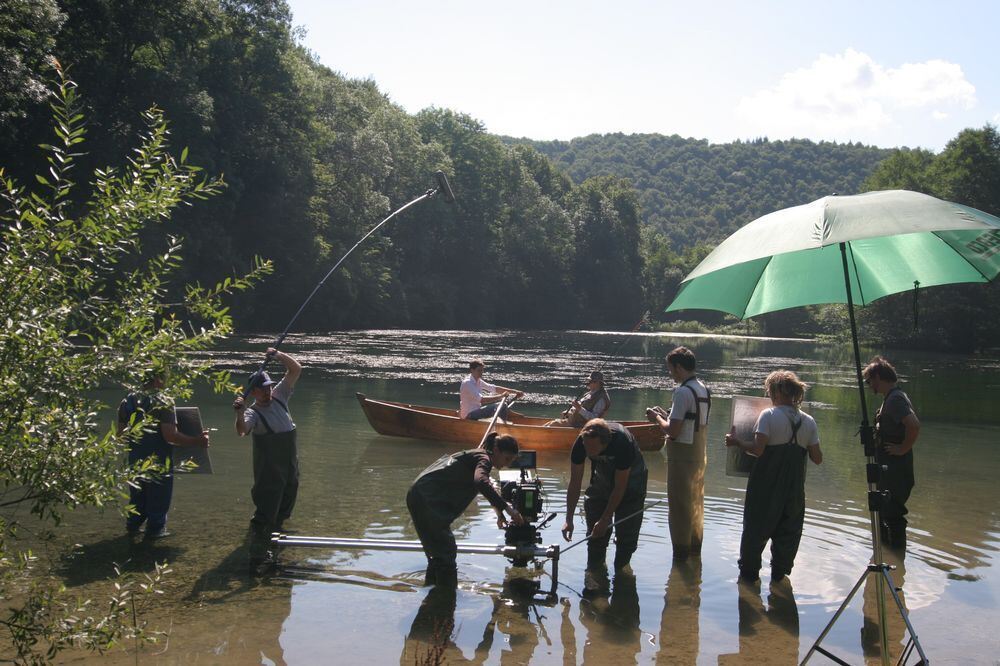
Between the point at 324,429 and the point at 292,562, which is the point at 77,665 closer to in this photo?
the point at 292,562

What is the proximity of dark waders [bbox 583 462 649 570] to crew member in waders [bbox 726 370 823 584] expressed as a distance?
2.90 feet

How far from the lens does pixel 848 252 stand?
6.75 metres

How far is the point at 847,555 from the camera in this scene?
346 inches

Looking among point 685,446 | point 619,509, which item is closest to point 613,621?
point 619,509

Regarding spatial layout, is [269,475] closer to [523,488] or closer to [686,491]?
[523,488]

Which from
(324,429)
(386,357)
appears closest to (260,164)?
(386,357)

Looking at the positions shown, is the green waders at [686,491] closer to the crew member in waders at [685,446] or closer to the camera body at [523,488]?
the crew member in waders at [685,446]

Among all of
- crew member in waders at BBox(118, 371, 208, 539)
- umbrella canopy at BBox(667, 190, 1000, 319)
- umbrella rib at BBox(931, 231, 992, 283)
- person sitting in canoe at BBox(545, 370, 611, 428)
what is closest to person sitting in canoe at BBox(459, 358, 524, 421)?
person sitting in canoe at BBox(545, 370, 611, 428)

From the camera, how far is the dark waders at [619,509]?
7441 millimetres

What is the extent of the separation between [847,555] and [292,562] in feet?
17.1

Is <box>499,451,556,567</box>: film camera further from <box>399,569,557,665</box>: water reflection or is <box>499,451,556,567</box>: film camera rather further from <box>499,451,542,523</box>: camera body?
<box>399,569,557,665</box>: water reflection

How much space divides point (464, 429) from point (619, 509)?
24.8ft

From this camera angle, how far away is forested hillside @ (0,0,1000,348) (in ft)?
109

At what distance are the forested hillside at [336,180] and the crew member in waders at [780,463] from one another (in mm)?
5594
